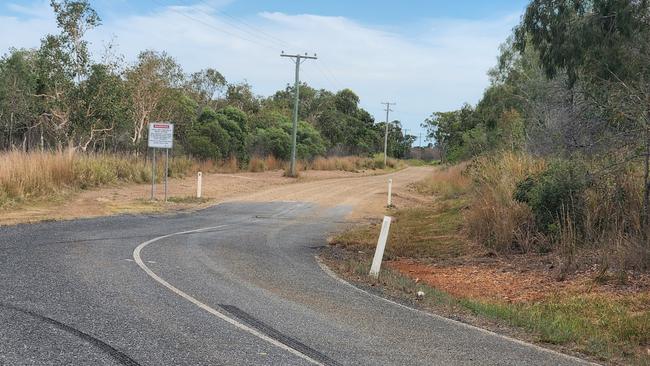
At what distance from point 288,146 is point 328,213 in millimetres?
26872

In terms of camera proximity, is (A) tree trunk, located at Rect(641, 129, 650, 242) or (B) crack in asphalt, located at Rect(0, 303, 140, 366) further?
(A) tree trunk, located at Rect(641, 129, 650, 242)

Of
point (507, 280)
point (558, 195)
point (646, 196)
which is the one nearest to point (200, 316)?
point (507, 280)

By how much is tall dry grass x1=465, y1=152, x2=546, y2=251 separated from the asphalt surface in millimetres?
4400

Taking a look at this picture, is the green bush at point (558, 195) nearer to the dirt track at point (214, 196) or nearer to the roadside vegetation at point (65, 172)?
the dirt track at point (214, 196)

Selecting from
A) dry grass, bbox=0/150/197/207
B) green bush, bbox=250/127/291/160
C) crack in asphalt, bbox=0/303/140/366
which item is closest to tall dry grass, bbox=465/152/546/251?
crack in asphalt, bbox=0/303/140/366

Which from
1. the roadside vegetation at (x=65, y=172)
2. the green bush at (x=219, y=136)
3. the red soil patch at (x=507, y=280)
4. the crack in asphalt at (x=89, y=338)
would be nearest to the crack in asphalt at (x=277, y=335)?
the crack in asphalt at (x=89, y=338)

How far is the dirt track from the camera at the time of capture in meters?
17.6

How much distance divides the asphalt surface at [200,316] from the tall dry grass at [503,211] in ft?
14.4

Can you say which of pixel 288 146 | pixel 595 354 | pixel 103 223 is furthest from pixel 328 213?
pixel 288 146

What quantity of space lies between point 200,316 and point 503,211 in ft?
28.6

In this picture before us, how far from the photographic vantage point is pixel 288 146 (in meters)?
48.4

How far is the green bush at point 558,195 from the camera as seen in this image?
38.4ft

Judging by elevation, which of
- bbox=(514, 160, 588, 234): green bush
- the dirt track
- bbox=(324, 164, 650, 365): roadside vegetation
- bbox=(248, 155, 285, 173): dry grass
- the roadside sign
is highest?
the roadside sign

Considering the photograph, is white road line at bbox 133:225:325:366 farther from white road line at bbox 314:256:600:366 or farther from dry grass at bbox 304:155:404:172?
dry grass at bbox 304:155:404:172
